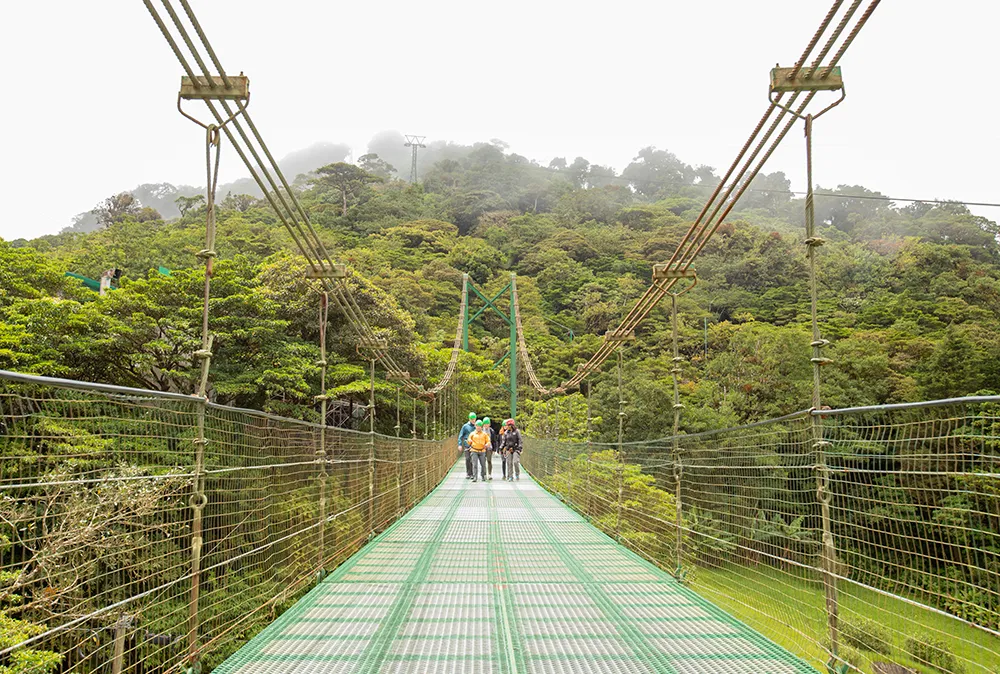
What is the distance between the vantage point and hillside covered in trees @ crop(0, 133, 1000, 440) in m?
10.7

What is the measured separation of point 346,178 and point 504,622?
44.9 m

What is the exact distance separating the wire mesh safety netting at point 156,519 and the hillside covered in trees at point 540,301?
493cm

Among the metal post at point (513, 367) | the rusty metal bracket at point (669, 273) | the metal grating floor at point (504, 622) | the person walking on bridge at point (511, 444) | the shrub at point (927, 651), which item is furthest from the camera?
the metal post at point (513, 367)

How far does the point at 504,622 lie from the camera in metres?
2.27

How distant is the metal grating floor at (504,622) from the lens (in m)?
1.84

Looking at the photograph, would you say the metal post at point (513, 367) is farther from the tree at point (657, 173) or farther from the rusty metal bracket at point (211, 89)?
the tree at point (657, 173)

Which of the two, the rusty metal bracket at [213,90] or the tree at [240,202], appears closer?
the rusty metal bracket at [213,90]

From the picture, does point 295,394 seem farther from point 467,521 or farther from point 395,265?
point 395,265

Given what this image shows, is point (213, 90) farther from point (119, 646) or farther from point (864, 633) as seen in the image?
point (864, 633)

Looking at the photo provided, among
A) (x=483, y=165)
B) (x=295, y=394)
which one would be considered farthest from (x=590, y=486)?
(x=483, y=165)

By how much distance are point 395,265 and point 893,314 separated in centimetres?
1948

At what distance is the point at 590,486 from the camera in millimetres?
5574

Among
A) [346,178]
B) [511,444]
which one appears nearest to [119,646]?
[511,444]

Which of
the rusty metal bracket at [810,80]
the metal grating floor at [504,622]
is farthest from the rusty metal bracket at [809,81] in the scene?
the metal grating floor at [504,622]
